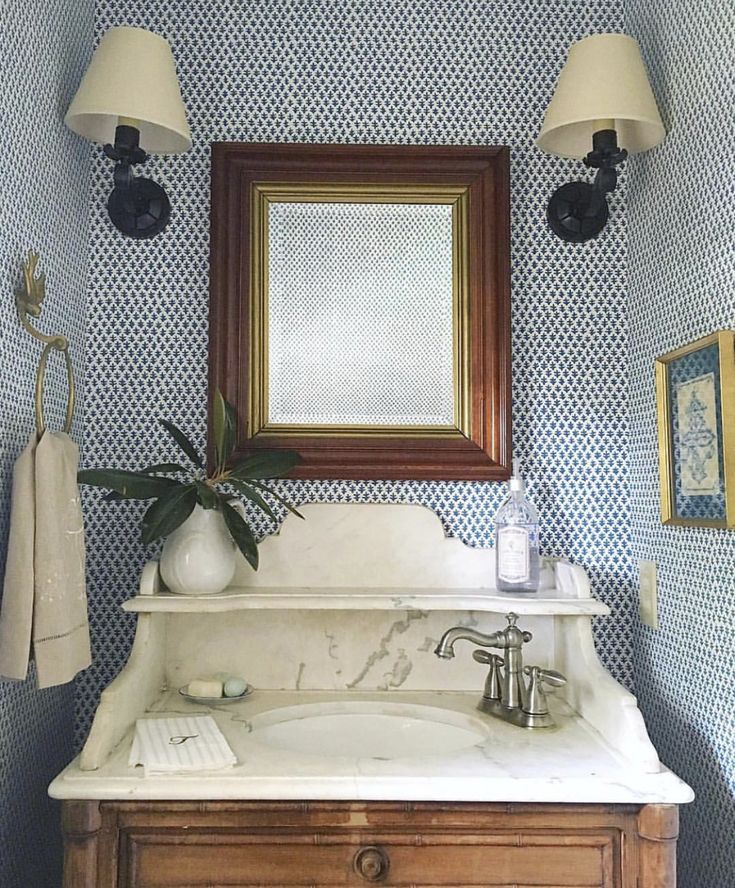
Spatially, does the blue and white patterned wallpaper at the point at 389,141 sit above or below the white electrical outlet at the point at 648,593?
above

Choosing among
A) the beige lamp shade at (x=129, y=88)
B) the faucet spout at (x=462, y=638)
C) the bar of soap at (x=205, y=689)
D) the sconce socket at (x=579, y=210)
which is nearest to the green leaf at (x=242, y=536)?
the bar of soap at (x=205, y=689)

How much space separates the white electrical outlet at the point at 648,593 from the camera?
1.64 meters

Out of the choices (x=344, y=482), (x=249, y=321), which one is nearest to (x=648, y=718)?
(x=344, y=482)

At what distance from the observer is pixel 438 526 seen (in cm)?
175

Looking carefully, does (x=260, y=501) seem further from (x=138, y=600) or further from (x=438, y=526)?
(x=438, y=526)

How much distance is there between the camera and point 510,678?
1.54m

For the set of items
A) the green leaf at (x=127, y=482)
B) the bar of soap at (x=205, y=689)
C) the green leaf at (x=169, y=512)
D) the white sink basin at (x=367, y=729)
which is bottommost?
the white sink basin at (x=367, y=729)

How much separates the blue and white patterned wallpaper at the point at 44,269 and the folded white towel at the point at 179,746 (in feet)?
0.72

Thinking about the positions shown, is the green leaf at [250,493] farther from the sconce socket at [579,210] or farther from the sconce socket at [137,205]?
the sconce socket at [579,210]

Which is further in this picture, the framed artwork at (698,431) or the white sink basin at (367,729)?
the white sink basin at (367,729)

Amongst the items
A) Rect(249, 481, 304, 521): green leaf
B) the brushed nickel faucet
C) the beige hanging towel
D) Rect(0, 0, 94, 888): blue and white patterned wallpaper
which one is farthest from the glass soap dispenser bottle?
Rect(0, 0, 94, 888): blue and white patterned wallpaper

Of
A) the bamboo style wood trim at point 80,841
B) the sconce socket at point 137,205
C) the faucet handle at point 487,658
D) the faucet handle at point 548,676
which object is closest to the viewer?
the bamboo style wood trim at point 80,841

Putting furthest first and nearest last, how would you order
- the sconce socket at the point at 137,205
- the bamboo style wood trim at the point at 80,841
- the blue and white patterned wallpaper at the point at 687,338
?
1. the sconce socket at the point at 137,205
2. the blue and white patterned wallpaper at the point at 687,338
3. the bamboo style wood trim at the point at 80,841

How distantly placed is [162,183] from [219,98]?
8.9 inches
